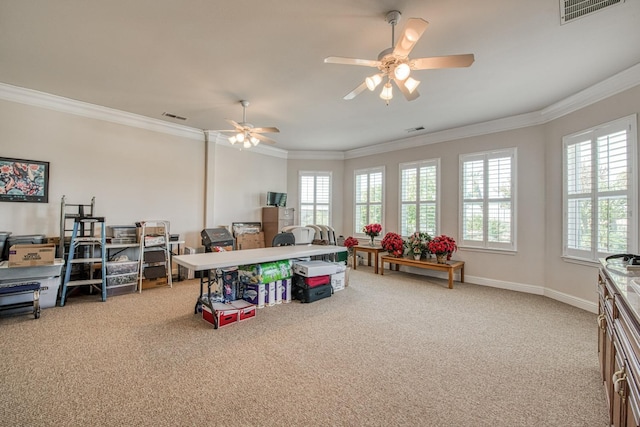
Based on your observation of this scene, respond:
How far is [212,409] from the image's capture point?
6.12 feet

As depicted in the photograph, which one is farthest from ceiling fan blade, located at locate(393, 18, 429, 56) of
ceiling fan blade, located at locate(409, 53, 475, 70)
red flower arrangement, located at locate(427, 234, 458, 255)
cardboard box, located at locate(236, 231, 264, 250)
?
cardboard box, located at locate(236, 231, 264, 250)

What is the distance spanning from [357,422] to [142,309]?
130 inches

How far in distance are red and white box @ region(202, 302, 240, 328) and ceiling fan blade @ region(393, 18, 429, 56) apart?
10.3 ft

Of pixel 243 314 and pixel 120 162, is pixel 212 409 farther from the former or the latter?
pixel 120 162

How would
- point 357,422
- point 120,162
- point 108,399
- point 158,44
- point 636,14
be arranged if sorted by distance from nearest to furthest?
point 357,422 < point 108,399 < point 636,14 < point 158,44 < point 120,162

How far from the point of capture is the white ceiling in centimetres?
242

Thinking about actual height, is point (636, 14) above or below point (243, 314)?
above

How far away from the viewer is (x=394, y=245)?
6.00 m

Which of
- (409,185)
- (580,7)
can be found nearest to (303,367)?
(580,7)

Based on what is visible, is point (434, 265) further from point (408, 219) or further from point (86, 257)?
point (86, 257)

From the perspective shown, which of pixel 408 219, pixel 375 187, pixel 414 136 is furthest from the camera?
pixel 375 187

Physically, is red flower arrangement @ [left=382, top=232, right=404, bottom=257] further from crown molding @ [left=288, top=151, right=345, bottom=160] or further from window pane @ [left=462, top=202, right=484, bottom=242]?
crown molding @ [left=288, top=151, right=345, bottom=160]

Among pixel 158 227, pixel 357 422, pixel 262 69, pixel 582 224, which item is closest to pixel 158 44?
pixel 262 69

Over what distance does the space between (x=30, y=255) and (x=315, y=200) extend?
5.58 m
